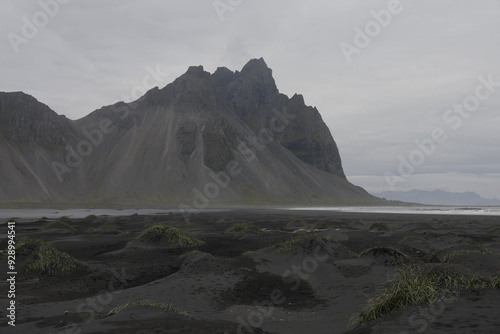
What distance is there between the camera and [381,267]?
19766 mm

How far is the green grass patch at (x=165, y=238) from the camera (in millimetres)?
28797

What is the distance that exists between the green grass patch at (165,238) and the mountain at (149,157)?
108m

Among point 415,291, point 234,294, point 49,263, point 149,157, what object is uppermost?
point 149,157

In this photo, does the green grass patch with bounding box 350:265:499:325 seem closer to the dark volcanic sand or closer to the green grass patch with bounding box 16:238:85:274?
the dark volcanic sand

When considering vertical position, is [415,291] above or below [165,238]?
above

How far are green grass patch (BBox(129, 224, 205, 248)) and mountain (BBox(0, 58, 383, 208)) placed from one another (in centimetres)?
10793

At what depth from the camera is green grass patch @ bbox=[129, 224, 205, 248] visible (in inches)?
1134

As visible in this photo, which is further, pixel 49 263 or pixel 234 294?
pixel 49 263

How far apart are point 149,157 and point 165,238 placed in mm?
132216

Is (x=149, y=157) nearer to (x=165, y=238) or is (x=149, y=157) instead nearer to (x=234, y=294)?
(x=165, y=238)

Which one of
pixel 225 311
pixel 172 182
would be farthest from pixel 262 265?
pixel 172 182

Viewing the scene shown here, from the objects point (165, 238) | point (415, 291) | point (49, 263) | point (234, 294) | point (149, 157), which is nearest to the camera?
point (415, 291)

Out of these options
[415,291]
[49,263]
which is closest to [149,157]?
[49,263]

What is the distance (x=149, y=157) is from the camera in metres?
157
